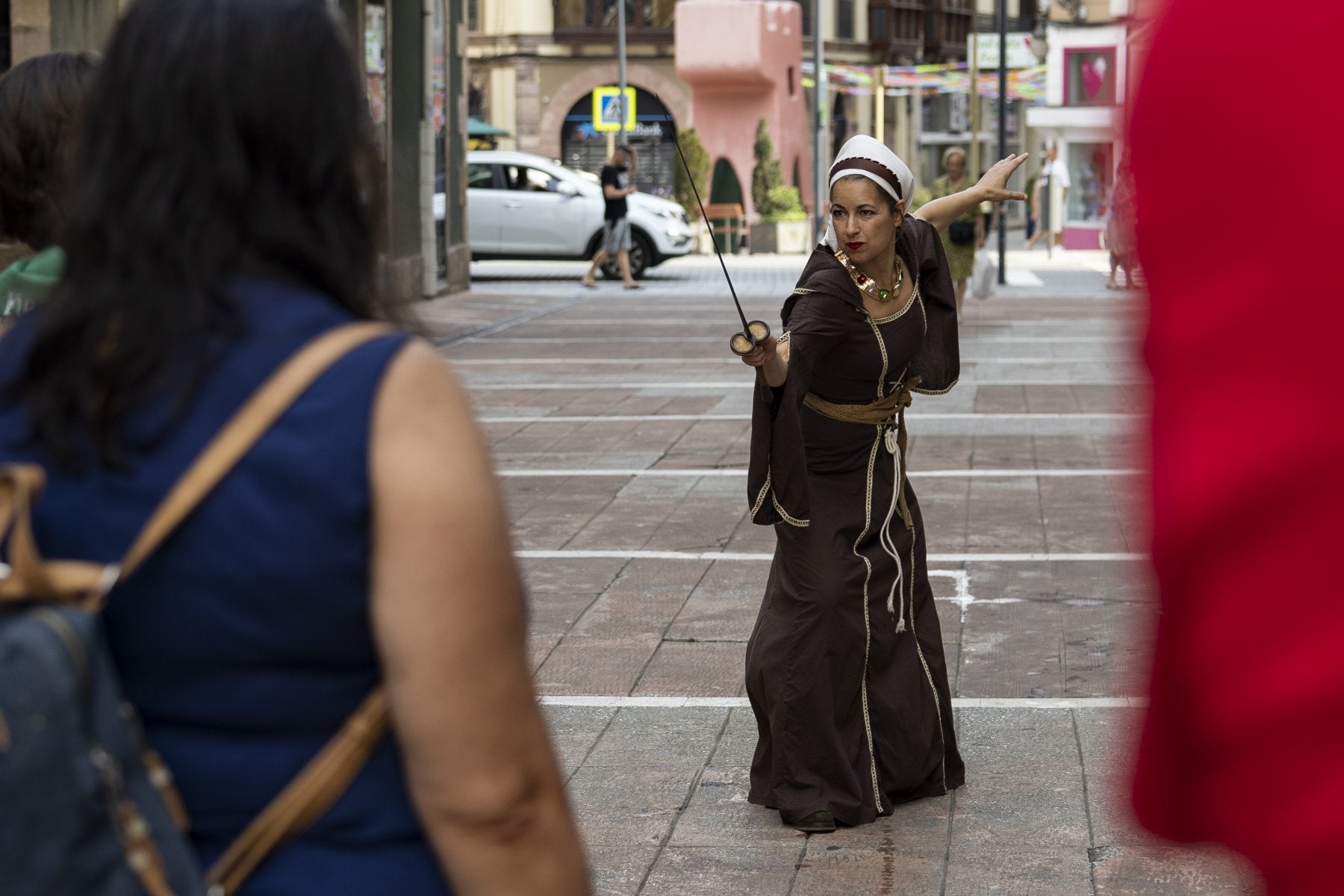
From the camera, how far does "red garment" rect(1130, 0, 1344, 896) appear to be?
1.25 m

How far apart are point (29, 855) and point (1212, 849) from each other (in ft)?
2.95

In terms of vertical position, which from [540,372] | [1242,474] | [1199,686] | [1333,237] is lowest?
[540,372]

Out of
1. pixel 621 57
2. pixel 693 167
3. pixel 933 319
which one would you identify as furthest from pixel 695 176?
pixel 933 319

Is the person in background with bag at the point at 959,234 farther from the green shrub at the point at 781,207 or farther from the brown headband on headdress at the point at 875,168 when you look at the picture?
the green shrub at the point at 781,207

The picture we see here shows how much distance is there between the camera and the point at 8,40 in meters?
15.0

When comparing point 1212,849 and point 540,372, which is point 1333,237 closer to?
point 1212,849

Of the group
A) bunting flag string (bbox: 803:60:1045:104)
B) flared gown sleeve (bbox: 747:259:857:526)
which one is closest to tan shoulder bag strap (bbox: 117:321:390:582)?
flared gown sleeve (bbox: 747:259:857:526)

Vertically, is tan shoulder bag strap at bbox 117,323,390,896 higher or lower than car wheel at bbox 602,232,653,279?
higher

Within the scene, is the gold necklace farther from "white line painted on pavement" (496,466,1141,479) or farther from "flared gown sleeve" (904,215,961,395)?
"white line painted on pavement" (496,466,1141,479)

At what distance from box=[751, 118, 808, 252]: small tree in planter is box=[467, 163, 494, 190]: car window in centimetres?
798

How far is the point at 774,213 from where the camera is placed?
35562 mm

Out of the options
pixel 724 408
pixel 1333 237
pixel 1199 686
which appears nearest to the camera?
pixel 1333 237

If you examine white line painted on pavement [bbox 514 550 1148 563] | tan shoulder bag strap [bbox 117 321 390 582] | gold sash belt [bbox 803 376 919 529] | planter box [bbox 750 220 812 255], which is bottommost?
white line painted on pavement [bbox 514 550 1148 563]

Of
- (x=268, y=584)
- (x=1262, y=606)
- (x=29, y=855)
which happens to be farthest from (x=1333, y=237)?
(x=29, y=855)
